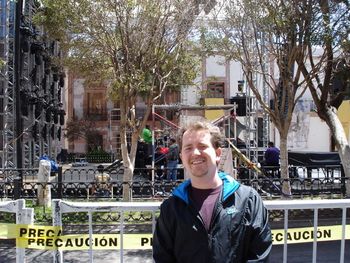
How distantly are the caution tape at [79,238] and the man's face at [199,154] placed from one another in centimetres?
169

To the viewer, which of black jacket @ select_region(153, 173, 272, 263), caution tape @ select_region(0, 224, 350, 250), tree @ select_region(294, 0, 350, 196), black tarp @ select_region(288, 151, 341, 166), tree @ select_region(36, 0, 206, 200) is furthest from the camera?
black tarp @ select_region(288, 151, 341, 166)

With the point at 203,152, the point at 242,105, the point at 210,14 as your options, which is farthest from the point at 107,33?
the point at 242,105

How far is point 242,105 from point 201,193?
694 inches

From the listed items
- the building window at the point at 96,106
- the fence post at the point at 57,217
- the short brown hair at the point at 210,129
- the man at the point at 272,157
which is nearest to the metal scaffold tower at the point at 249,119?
the man at the point at 272,157

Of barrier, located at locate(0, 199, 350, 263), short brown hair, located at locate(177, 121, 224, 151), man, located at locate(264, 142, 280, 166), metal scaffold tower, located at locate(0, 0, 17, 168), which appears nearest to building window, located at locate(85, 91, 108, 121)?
metal scaffold tower, located at locate(0, 0, 17, 168)

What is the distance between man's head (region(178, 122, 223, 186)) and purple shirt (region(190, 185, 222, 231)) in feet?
0.18

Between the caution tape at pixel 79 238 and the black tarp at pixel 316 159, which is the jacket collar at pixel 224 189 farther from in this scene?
the black tarp at pixel 316 159

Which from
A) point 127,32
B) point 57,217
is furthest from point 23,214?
point 127,32

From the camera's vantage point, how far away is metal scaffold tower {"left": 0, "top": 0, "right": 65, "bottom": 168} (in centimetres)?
1820

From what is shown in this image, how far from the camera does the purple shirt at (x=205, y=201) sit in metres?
2.62

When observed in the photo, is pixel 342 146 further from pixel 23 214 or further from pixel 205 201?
pixel 205 201

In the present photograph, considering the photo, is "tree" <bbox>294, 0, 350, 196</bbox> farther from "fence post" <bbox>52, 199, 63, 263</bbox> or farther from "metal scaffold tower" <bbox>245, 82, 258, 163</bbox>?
"fence post" <bbox>52, 199, 63, 263</bbox>

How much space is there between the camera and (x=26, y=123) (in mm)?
23266

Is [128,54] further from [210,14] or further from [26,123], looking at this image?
[26,123]
